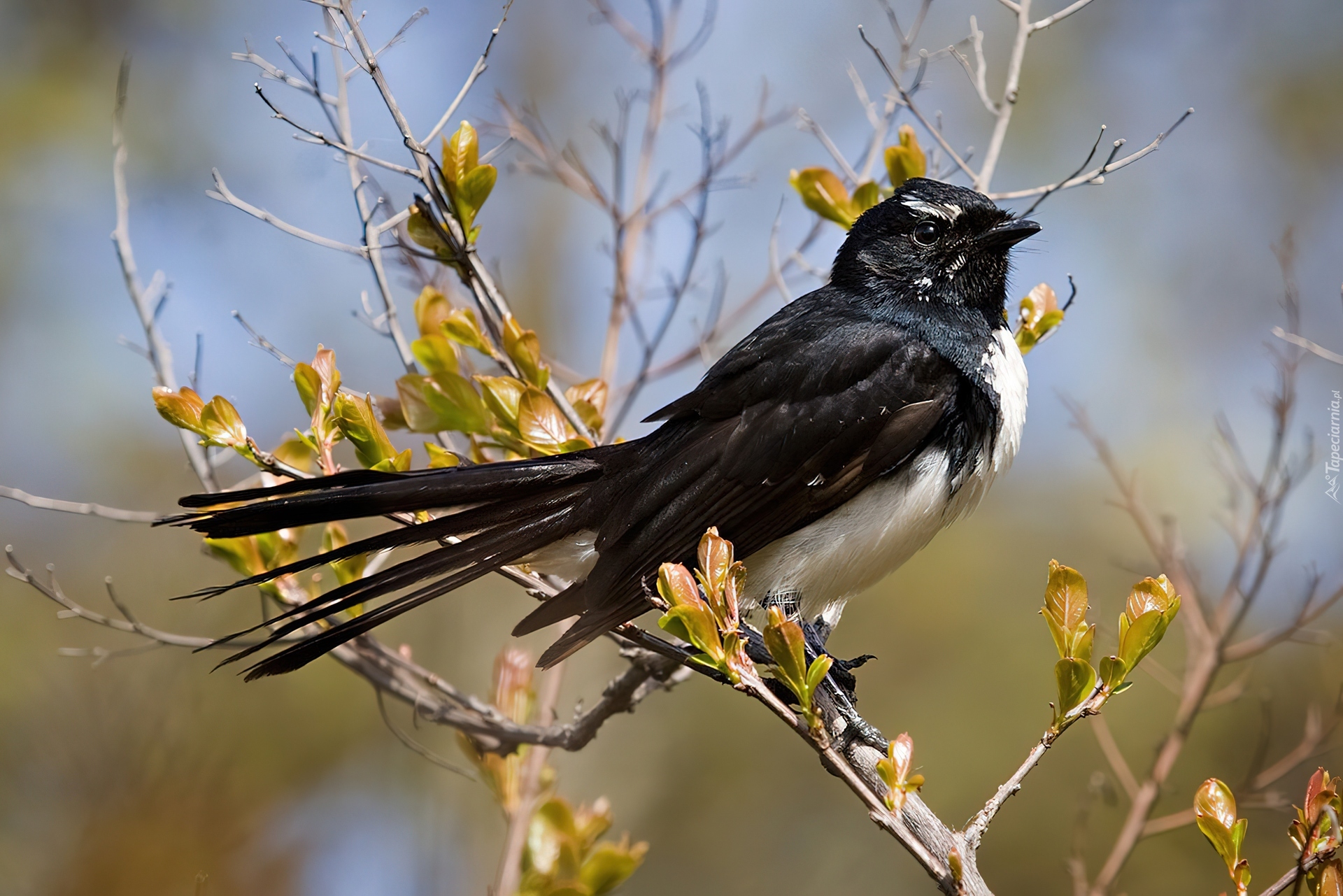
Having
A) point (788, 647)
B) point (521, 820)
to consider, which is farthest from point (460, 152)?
point (521, 820)

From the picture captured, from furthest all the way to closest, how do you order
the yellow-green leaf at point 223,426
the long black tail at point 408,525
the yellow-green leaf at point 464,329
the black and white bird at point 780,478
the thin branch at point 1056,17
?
1. the thin branch at point 1056,17
2. the yellow-green leaf at point 464,329
3. the black and white bird at point 780,478
4. the yellow-green leaf at point 223,426
5. the long black tail at point 408,525

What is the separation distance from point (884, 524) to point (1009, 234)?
96 cm

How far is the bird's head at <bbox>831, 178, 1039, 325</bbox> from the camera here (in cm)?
301

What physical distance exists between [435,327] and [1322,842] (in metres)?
2.15

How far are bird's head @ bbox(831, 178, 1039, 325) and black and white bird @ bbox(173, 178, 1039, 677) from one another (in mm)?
10

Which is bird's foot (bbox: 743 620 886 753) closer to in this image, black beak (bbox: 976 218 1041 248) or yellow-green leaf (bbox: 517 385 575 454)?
yellow-green leaf (bbox: 517 385 575 454)

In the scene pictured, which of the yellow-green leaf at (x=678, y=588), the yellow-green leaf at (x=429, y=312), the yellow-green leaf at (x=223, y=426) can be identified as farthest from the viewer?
the yellow-green leaf at (x=429, y=312)

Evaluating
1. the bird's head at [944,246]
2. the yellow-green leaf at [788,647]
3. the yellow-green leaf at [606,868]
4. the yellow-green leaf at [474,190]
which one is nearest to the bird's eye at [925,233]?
the bird's head at [944,246]

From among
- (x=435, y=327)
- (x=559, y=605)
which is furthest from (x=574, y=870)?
(x=435, y=327)

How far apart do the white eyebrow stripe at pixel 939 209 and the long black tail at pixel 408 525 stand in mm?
1215

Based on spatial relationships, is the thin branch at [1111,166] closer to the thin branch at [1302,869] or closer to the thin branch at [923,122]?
the thin branch at [923,122]

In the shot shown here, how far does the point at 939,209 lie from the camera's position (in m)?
3.02

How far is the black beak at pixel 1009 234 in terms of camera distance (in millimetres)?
2969

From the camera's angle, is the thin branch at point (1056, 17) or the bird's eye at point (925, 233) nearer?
the thin branch at point (1056, 17)
